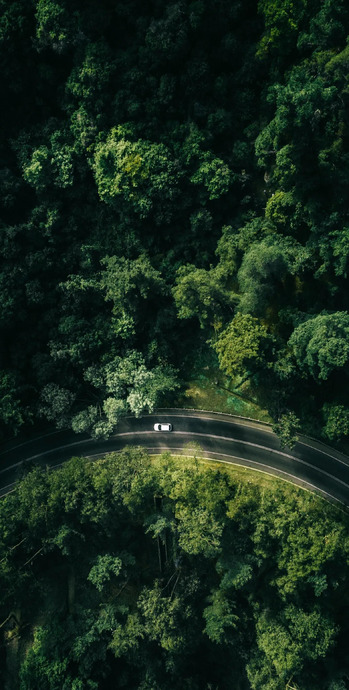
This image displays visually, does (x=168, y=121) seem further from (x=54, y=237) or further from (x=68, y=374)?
(x=68, y=374)

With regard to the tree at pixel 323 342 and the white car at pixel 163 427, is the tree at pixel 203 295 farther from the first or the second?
the white car at pixel 163 427

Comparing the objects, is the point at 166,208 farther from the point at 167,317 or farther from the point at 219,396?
the point at 219,396

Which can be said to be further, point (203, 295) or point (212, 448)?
point (212, 448)

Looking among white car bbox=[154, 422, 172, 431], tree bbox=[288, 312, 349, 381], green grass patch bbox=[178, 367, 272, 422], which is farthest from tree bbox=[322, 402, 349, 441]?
white car bbox=[154, 422, 172, 431]

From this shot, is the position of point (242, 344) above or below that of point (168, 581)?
above

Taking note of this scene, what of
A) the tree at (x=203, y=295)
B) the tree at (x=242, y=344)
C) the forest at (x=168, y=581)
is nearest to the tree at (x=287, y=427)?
the forest at (x=168, y=581)

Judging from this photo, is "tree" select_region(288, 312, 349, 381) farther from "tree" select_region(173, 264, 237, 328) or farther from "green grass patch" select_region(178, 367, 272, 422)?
"green grass patch" select_region(178, 367, 272, 422)

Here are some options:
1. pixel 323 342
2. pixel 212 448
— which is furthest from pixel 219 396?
pixel 323 342
